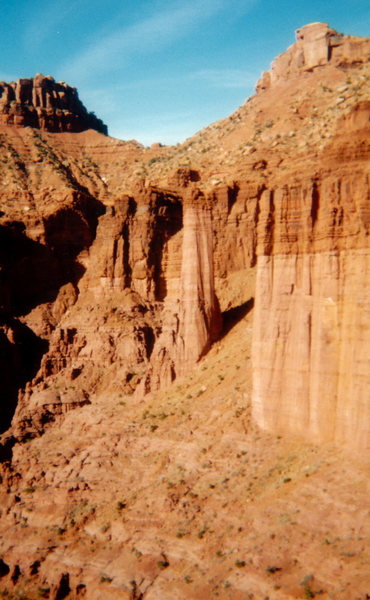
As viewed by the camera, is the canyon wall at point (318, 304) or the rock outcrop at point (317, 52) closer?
the canyon wall at point (318, 304)

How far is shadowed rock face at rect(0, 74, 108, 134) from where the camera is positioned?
90.7 m

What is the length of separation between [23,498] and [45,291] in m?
27.1

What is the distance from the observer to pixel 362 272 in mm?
23594

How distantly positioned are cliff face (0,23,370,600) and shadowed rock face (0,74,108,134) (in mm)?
37524

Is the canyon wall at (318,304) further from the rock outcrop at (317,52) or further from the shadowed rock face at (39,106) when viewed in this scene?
the shadowed rock face at (39,106)

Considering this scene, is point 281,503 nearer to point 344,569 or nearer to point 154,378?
point 344,569

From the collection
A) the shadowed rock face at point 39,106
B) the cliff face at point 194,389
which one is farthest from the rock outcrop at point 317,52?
the cliff face at point 194,389

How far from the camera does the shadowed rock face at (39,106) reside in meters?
90.7

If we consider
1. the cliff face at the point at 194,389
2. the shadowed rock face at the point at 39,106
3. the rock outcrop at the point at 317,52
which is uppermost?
the rock outcrop at the point at 317,52

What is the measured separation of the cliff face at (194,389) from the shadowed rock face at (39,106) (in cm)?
3752

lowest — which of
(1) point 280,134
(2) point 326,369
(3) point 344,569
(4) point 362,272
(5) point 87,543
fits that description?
(5) point 87,543

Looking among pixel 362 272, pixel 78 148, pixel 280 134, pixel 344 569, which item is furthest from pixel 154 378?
pixel 78 148

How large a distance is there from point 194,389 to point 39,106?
239ft

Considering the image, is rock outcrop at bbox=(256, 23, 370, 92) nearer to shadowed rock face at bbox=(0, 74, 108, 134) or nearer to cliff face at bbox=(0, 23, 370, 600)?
shadowed rock face at bbox=(0, 74, 108, 134)
